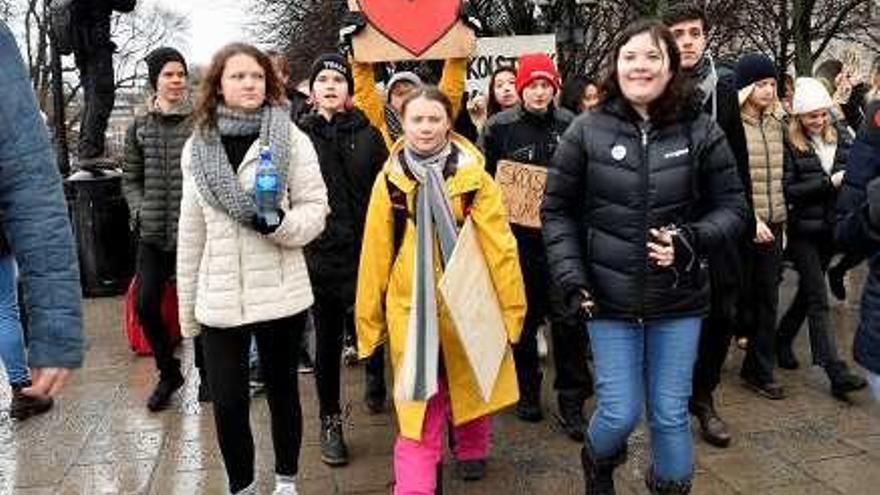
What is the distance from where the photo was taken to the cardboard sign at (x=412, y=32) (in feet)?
17.7

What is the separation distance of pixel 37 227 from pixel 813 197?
4783 millimetres

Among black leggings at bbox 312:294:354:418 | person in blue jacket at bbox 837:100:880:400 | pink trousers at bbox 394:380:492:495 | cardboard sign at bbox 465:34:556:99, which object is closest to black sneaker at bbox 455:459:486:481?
pink trousers at bbox 394:380:492:495

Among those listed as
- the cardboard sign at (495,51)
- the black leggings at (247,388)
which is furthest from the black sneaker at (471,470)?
the cardboard sign at (495,51)

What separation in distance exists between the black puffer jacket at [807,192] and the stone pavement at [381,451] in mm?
960

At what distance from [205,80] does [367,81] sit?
1544mm

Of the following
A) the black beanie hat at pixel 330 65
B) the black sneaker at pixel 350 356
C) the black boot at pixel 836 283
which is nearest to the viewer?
the black beanie hat at pixel 330 65

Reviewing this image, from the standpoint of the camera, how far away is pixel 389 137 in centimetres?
555

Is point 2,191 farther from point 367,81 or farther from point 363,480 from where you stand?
point 367,81

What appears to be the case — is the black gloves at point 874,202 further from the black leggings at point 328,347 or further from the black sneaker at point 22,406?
the black sneaker at point 22,406

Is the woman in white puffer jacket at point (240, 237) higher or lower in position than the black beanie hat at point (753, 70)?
lower

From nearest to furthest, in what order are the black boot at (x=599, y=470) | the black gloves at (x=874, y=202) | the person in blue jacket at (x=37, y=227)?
the person in blue jacket at (x=37, y=227) < the black gloves at (x=874, y=202) < the black boot at (x=599, y=470)

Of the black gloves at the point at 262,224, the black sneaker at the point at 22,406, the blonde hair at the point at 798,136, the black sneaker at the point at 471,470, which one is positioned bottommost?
the black sneaker at the point at 22,406

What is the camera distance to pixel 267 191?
150 inches

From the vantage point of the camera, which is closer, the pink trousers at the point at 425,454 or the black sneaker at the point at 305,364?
the pink trousers at the point at 425,454
